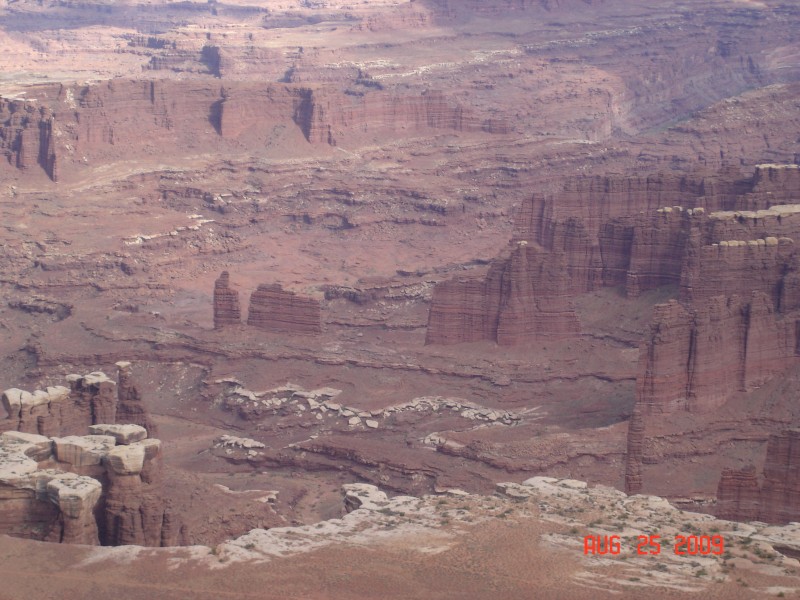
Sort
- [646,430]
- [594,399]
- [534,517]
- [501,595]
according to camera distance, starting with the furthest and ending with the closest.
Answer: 1. [594,399]
2. [646,430]
3. [534,517]
4. [501,595]

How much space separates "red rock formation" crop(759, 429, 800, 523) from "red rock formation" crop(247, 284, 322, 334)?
2664 cm

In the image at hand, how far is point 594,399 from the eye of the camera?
61.8 meters

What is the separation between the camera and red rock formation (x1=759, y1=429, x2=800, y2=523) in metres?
47.1

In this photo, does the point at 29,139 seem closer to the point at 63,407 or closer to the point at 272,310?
the point at 272,310

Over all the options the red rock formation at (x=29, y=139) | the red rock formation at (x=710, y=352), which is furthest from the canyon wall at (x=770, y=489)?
the red rock formation at (x=29, y=139)

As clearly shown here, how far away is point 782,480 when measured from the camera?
156 ft

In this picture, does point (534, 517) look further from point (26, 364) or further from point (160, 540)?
point (26, 364)

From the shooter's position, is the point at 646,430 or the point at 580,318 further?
the point at 580,318

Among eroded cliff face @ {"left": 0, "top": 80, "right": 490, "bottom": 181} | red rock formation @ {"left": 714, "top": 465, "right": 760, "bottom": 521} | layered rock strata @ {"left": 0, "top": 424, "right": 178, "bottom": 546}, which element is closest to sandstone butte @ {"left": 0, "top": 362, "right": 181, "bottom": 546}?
layered rock strata @ {"left": 0, "top": 424, "right": 178, "bottom": 546}

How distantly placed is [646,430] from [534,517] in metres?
14.7

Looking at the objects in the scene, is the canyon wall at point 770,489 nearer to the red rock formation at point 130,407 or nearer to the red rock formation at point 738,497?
the red rock formation at point 738,497

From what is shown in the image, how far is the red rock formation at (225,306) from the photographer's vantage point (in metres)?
72.0

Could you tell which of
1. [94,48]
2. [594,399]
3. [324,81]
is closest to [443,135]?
[324,81]
